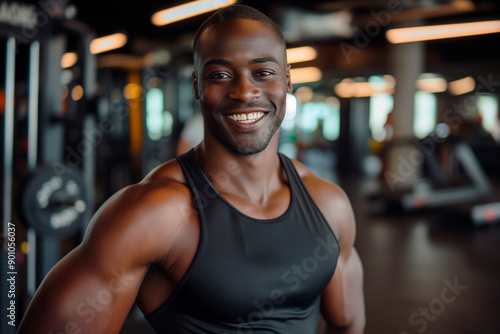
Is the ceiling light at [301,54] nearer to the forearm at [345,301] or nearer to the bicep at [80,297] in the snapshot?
the forearm at [345,301]

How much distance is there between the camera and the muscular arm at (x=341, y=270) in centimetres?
100

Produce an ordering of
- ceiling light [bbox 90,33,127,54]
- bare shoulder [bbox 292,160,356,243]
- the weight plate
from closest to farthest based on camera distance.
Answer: bare shoulder [bbox 292,160,356,243]
the weight plate
ceiling light [bbox 90,33,127,54]

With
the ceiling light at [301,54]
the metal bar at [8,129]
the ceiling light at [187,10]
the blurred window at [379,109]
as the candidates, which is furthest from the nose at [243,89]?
the blurred window at [379,109]

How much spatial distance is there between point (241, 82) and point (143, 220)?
31 centimetres

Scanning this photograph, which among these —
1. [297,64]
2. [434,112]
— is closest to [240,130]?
[297,64]

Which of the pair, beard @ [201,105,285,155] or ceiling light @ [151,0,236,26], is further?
ceiling light @ [151,0,236,26]

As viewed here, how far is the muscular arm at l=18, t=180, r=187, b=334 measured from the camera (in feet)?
2.50

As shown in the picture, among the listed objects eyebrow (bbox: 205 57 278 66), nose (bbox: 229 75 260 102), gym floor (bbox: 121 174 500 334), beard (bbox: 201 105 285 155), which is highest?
eyebrow (bbox: 205 57 278 66)

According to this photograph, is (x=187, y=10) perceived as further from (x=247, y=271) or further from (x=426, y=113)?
(x=426, y=113)

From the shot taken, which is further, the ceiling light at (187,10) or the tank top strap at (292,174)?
the ceiling light at (187,10)

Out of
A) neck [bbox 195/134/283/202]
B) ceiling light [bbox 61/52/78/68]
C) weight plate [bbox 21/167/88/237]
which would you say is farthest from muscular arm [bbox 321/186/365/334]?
ceiling light [bbox 61/52/78/68]

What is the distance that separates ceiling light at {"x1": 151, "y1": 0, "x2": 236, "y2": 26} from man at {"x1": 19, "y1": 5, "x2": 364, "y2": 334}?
3035 mm

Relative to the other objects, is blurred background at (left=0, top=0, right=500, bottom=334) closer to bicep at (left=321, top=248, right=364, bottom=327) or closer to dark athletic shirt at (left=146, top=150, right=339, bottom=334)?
dark athletic shirt at (left=146, top=150, right=339, bottom=334)

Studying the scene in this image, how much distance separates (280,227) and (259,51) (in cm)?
34
